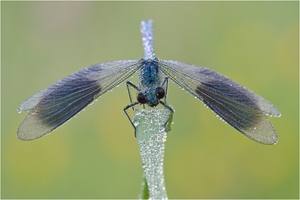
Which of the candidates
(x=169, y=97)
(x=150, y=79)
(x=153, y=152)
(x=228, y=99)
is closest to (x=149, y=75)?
(x=150, y=79)

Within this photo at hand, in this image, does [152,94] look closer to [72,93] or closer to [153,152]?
[72,93]

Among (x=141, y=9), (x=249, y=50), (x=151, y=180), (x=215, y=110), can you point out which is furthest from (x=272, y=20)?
(x=151, y=180)

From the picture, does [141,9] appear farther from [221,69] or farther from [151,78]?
[151,78]

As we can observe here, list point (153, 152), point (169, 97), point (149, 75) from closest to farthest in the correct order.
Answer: point (153, 152) < point (149, 75) < point (169, 97)

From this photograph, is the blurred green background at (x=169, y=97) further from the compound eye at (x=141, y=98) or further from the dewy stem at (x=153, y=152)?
the dewy stem at (x=153, y=152)

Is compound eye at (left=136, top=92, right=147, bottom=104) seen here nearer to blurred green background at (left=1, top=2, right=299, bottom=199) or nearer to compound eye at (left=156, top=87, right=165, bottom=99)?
compound eye at (left=156, top=87, right=165, bottom=99)

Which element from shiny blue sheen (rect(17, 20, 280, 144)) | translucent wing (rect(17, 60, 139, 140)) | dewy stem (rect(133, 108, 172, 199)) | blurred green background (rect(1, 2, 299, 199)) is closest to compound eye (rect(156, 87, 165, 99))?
shiny blue sheen (rect(17, 20, 280, 144))

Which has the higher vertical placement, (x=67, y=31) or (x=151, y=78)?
(x=67, y=31)
